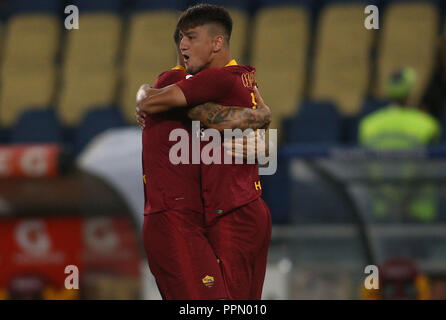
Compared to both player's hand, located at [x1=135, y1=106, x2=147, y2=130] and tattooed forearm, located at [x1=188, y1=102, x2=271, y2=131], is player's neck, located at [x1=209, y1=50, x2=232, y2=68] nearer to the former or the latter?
tattooed forearm, located at [x1=188, y1=102, x2=271, y2=131]

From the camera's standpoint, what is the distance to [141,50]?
7.85 metres

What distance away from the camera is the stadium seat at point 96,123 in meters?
7.31

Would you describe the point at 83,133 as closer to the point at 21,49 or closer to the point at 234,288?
the point at 21,49

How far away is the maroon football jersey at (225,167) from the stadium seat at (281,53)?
5.06 m

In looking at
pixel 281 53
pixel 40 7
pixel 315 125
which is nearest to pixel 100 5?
pixel 40 7

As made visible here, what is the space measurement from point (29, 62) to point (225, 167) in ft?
21.6

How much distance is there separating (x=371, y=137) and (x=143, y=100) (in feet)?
12.2

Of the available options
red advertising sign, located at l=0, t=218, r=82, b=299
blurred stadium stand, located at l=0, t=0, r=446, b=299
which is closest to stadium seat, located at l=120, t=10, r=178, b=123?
blurred stadium stand, located at l=0, t=0, r=446, b=299

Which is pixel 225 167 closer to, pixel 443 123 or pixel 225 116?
pixel 225 116

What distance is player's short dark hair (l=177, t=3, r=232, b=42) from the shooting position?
8.11 ft

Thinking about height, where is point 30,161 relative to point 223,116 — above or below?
below

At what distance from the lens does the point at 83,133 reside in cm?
746

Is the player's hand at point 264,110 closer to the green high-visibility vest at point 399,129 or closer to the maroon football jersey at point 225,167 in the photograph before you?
the maroon football jersey at point 225,167

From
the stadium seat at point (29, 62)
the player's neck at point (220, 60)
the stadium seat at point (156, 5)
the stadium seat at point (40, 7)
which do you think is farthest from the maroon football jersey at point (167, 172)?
the stadium seat at point (40, 7)
